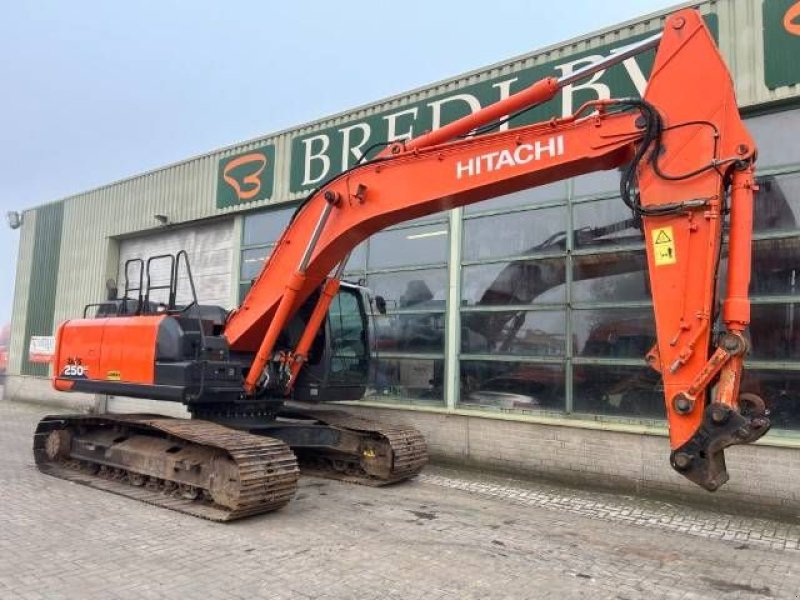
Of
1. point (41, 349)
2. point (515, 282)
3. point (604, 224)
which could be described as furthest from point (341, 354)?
point (41, 349)

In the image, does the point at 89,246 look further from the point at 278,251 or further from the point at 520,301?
the point at 520,301

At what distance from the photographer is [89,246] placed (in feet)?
54.3

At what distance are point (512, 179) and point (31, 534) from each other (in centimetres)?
508

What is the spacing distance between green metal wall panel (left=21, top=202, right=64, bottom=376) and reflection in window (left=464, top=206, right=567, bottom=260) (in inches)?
505

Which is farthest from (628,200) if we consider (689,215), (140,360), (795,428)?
(140,360)

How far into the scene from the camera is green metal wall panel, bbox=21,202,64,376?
1727cm

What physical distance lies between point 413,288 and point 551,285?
7.88 ft

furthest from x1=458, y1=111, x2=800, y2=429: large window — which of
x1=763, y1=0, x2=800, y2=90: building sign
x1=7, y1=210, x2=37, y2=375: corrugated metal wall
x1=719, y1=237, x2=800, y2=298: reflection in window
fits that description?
x1=7, y1=210, x2=37, y2=375: corrugated metal wall

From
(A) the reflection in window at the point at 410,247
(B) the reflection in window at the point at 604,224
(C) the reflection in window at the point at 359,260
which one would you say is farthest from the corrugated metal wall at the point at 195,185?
(A) the reflection in window at the point at 410,247

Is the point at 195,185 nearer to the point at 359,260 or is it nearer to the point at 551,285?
the point at 359,260

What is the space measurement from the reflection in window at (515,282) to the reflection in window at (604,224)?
0.46 metres

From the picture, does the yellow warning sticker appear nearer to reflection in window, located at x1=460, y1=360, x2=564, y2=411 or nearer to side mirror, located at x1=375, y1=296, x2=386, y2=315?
reflection in window, located at x1=460, y1=360, x2=564, y2=411

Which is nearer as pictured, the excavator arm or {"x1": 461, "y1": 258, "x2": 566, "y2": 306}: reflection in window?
the excavator arm

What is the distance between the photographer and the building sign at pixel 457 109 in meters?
8.17
